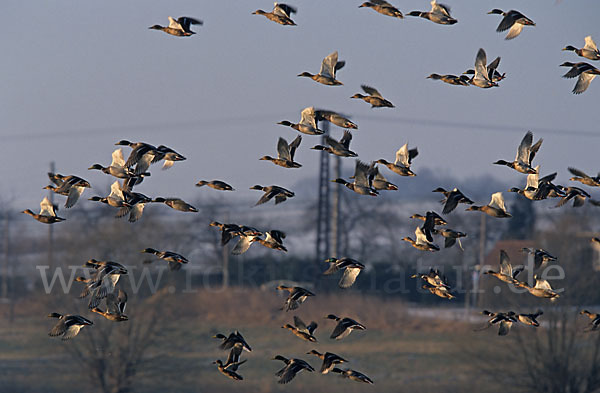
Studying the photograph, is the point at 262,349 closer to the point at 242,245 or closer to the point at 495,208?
the point at 242,245

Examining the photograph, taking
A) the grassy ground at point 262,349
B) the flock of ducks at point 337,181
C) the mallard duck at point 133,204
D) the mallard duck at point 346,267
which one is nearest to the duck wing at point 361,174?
the flock of ducks at point 337,181

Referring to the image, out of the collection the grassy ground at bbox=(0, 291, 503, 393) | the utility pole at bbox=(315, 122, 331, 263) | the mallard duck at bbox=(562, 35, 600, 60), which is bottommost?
the grassy ground at bbox=(0, 291, 503, 393)

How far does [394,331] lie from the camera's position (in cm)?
5778

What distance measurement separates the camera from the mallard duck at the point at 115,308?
1322 centimetres

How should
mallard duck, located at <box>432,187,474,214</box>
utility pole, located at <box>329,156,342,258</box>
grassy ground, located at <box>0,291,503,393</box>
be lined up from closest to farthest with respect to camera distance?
Answer: 1. mallard duck, located at <box>432,187,474,214</box>
2. grassy ground, located at <box>0,291,503,393</box>
3. utility pole, located at <box>329,156,342,258</box>

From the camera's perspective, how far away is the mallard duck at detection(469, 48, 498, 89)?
13.8 metres

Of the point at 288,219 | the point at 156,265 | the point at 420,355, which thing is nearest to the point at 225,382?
the point at 156,265

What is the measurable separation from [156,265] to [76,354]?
7348 mm

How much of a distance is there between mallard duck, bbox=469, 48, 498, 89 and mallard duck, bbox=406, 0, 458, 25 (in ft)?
2.20

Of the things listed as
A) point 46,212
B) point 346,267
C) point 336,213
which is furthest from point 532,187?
point 336,213

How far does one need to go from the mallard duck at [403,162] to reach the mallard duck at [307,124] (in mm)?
1081

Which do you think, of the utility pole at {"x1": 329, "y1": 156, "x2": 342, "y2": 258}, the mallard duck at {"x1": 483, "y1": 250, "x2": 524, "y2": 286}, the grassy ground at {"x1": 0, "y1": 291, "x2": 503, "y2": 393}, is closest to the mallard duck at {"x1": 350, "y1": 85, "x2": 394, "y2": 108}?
the mallard duck at {"x1": 483, "y1": 250, "x2": 524, "y2": 286}

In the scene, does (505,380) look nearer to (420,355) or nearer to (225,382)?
(420,355)

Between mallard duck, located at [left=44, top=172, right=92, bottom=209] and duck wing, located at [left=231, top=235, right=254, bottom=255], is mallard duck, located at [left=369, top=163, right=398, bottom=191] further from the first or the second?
mallard duck, located at [left=44, top=172, right=92, bottom=209]
